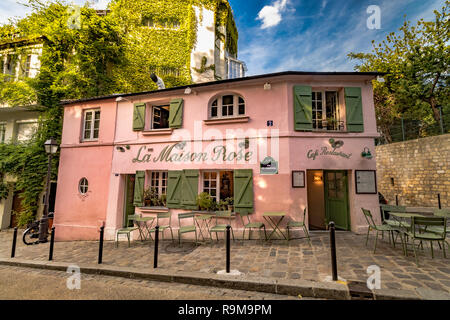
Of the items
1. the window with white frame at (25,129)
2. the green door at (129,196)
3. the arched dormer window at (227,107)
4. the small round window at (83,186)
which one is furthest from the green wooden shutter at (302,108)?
the window with white frame at (25,129)

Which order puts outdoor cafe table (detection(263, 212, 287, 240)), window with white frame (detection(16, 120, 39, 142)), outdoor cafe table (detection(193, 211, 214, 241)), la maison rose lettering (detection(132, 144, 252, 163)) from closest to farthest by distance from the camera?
outdoor cafe table (detection(263, 212, 287, 240)), outdoor cafe table (detection(193, 211, 214, 241)), la maison rose lettering (detection(132, 144, 252, 163)), window with white frame (detection(16, 120, 39, 142))

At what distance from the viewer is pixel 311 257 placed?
15.5ft

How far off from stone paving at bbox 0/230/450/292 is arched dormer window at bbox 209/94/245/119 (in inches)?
175

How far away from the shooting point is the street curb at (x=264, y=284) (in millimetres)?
3109

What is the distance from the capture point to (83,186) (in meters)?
8.59

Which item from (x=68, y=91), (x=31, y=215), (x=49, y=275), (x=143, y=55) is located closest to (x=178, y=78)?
(x=143, y=55)

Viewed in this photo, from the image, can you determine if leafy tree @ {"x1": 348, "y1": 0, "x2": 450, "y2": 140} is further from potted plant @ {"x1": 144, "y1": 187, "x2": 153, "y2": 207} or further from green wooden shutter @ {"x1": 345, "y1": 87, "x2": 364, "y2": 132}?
potted plant @ {"x1": 144, "y1": 187, "x2": 153, "y2": 207}

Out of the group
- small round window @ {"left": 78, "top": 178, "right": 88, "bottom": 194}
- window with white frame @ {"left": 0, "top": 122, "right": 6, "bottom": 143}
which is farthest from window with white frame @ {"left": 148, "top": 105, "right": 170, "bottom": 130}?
window with white frame @ {"left": 0, "top": 122, "right": 6, "bottom": 143}

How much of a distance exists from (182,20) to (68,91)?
9484 mm

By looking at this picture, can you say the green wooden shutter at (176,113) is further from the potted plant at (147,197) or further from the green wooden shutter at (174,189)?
A: the potted plant at (147,197)

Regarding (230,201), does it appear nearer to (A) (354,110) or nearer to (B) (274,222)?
(B) (274,222)

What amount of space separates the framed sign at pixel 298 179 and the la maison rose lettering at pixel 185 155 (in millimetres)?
1584

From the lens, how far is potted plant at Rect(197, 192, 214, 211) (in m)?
6.89

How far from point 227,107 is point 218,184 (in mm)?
2896
